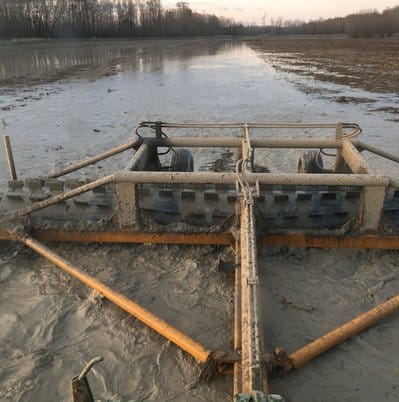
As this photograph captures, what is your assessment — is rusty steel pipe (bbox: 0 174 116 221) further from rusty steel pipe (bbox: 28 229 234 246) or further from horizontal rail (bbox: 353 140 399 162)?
horizontal rail (bbox: 353 140 399 162)

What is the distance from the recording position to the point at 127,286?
440 centimetres

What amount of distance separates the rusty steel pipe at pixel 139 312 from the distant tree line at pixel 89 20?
61.6m

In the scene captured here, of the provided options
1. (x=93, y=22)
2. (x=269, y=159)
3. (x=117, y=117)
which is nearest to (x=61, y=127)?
(x=117, y=117)

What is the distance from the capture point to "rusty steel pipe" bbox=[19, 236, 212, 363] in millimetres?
3141

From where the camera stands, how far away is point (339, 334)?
335 centimetres

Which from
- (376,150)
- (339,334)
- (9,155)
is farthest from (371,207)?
(9,155)

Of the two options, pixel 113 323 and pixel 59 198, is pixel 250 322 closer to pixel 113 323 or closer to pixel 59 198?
pixel 113 323

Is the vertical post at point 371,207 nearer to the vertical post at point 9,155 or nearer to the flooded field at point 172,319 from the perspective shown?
the flooded field at point 172,319

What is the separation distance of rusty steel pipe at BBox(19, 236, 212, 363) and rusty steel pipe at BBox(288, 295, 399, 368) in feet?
2.15

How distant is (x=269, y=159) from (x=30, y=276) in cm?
548

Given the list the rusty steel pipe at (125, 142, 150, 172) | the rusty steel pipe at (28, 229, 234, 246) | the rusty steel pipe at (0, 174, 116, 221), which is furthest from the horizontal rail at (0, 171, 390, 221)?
the rusty steel pipe at (28, 229, 234, 246)

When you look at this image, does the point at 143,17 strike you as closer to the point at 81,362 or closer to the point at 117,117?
the point at 117,117

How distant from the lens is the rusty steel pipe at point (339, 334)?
3119 millimetres

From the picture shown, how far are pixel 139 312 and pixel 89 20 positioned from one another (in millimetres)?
76021
